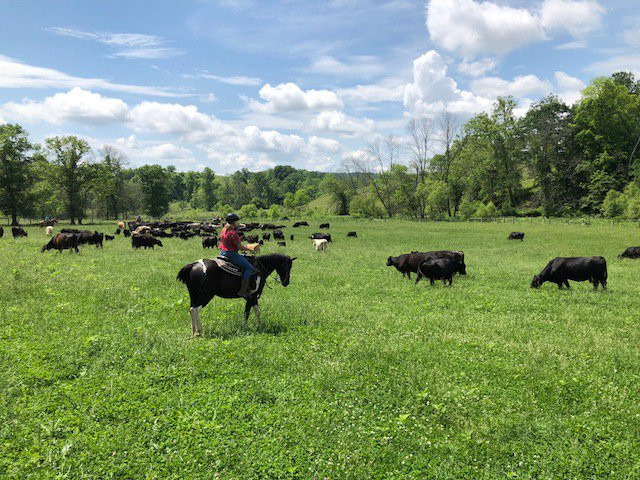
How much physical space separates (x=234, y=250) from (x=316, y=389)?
452 centimetres

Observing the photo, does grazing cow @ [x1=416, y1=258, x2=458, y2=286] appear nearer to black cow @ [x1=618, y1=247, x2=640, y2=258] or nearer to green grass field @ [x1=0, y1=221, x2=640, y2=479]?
green grass field @ [x1=0, y1=221, x2=640, y2=479]

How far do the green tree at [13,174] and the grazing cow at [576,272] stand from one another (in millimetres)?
74285

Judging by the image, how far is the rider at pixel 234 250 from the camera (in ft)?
31.1

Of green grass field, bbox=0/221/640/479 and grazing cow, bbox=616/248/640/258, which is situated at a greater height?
grazing cow, bbox=616/248/640/258

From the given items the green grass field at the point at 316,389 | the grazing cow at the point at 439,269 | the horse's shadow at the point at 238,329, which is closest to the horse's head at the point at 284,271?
the green grass field at the point at 316,389

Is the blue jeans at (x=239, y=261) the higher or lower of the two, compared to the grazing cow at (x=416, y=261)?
higher

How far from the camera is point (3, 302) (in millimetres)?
11156

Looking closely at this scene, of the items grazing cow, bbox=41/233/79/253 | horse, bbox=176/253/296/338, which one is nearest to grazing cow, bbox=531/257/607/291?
horse, bbox=176/253/296/338

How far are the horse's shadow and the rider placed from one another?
3.07 feet

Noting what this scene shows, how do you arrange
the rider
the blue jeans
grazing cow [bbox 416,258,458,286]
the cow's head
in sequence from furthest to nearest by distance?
grazing cow [bbox 416,258,458,286], the cow's head, the blue jeans, the rider

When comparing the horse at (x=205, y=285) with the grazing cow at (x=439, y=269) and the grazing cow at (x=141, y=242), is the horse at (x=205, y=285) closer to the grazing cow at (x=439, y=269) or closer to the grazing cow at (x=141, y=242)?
the grazing cow at (x=439, y=269)

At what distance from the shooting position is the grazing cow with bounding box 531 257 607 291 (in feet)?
49.5

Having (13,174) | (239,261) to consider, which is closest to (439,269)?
(239,261)

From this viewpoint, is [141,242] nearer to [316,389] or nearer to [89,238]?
[89,238]
